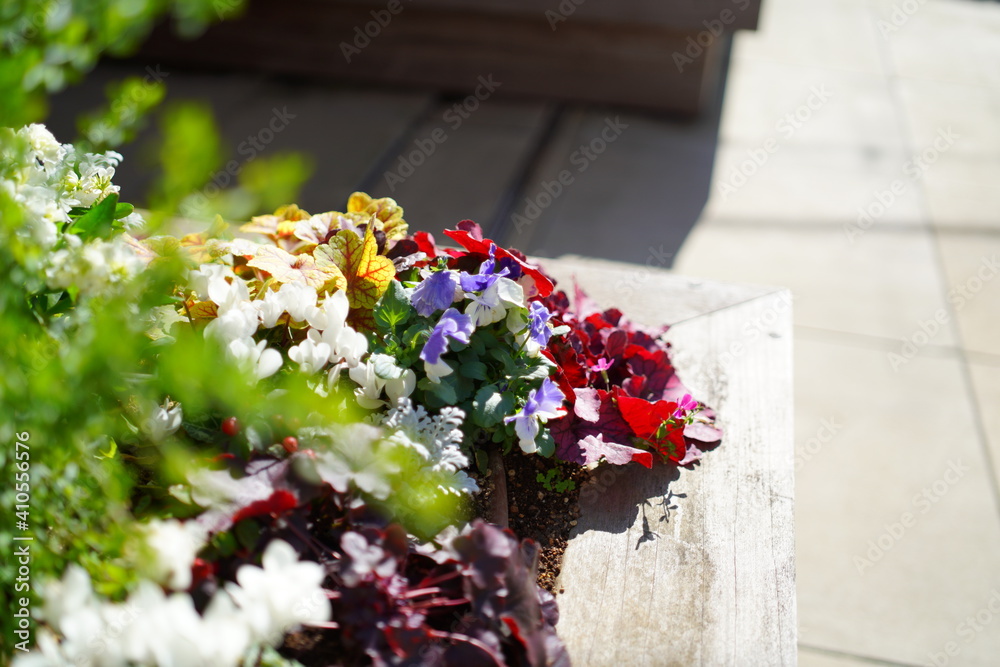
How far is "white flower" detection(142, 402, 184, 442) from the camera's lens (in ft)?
2.84

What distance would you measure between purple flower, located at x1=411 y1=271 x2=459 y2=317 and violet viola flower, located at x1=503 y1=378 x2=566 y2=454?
164mm

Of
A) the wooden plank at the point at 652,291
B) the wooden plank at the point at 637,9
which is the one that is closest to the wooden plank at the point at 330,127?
the wooden plank at the point at 637,9

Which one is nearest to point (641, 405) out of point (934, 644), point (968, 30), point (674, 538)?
point (674, 538)

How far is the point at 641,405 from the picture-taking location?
1071 millimetres

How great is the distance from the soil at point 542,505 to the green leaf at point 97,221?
56 centimetres

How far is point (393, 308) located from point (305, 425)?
0.20m

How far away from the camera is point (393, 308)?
100cm

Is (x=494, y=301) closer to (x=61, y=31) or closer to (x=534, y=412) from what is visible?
(x=534, y=412)

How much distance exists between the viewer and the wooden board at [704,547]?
91 cm

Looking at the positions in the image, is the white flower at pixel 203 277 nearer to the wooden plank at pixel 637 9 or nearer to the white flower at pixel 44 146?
the white flower at pixel 44 146

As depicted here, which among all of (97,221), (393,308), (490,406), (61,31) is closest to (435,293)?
(393,308)

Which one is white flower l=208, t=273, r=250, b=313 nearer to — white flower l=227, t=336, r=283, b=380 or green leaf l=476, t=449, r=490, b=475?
white flower l=227, t=336, r=283, b=380

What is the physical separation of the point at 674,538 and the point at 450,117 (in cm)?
280

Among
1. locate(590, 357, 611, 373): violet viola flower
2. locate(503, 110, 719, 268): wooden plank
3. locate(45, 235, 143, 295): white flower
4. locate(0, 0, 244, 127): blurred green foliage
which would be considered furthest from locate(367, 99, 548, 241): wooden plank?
locate(0, 0, 244, 127): blurred green foliage
